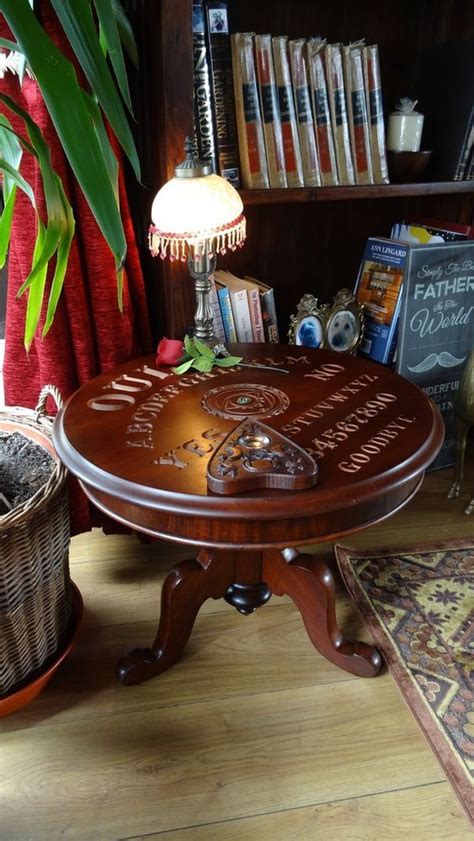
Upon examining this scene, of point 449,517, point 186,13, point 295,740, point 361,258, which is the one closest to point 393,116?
point 361,258

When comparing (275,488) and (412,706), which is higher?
(275,488)

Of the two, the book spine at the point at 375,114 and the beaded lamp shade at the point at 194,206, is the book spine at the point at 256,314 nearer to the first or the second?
the beaded lamp shade at the point at 194,206

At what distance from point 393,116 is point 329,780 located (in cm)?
145

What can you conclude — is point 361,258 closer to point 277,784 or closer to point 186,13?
point 186,13

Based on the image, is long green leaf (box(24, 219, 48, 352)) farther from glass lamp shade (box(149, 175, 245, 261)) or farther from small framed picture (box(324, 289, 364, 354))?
small framed picture (box(324, 289, 364, 354))

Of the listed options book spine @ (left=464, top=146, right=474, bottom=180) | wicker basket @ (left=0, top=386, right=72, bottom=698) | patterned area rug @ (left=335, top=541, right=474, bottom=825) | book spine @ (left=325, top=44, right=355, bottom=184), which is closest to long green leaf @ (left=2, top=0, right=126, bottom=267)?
wicker basket @ (left=0, top=386, right=72, bottom=698)

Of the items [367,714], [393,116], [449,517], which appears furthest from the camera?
[449,517]

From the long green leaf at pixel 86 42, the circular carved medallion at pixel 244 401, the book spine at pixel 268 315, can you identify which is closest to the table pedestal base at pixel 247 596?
the circular carved medallion at pixel 244 401

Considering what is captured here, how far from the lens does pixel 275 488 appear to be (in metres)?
0.85

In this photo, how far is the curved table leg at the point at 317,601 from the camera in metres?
1.20

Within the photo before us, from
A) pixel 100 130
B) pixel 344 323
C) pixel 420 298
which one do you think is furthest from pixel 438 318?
pixel 100 130

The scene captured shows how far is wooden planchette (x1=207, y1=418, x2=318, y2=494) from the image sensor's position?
2.74 ft

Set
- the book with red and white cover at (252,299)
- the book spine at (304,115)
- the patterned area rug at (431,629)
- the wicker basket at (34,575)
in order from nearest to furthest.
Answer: the wicker basket at (34,575) < the patterned area rug at (431,629) < the book spine at (304,115) < the book with red and white cover at (252,299)

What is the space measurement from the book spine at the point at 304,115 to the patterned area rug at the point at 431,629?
3.10ft
